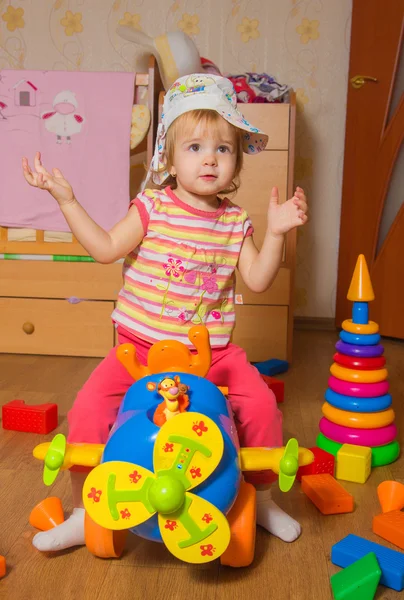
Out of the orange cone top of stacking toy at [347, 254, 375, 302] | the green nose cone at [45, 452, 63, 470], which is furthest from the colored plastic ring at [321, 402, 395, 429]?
the green nose cone at [45, 452, 63, 470]

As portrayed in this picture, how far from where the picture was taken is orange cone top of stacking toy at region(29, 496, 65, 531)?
1.08 m

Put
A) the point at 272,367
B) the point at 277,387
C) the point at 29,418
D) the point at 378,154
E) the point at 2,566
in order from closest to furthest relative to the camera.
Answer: the point at 2,566
the point at 29,418
the point at 277,387
the point at 272,367
the point at 378,154

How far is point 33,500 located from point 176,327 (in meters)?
0.41

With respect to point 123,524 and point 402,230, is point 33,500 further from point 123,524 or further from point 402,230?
point 402,230

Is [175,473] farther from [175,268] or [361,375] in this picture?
[361,375]

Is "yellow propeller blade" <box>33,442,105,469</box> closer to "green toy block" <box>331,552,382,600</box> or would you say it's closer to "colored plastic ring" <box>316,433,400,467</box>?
"green toy block" <box>331,552,382,600</box>

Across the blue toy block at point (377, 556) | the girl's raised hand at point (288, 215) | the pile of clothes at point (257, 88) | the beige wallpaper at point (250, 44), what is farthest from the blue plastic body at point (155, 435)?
the beige wallpaper at point (250, 44)

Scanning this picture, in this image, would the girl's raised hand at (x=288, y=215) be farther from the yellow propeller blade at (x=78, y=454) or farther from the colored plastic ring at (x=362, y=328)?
the yellow propeller blade at (x=78, y=454)

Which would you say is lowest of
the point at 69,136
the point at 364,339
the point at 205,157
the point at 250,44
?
the point at 364,339

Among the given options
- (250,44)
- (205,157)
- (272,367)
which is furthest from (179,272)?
(250,44)

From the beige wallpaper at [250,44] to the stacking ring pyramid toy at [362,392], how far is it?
162 centimetres

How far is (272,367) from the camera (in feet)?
6.95

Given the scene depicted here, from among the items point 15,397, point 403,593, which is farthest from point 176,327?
point 15,397

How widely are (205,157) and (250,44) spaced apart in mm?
1926
